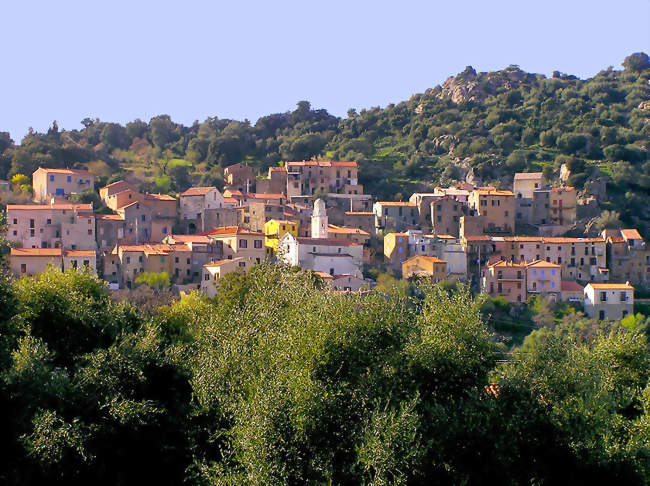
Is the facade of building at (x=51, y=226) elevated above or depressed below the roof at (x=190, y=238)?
above

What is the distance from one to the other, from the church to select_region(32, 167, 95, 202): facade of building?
19167mm

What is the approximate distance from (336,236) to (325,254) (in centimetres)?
524

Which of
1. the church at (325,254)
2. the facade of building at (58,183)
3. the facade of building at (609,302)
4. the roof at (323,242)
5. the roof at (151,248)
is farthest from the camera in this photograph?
the facade of building at (58,183)

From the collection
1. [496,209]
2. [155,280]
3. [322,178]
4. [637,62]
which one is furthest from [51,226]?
[637,62]

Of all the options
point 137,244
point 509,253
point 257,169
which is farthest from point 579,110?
point 137,244

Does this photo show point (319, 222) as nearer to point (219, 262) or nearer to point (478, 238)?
point (219, 262)

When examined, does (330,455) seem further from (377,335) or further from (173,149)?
(173,149)

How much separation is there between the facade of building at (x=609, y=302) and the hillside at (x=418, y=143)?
1898 centimetres

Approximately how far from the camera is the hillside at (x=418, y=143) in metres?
89.4

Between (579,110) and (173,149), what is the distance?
46.1m

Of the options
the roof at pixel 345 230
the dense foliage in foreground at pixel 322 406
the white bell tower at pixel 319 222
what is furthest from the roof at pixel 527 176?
the dense foliage in foreground at pixel 322 406

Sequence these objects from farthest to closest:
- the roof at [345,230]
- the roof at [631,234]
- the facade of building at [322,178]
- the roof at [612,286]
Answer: the facade of building at [322,178] → the roof at [631,234] → the roof at [345,230] → the roof at [612,286]

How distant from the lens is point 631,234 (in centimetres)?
7594

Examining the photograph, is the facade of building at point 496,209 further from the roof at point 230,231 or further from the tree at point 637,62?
the tree at point 637,62
